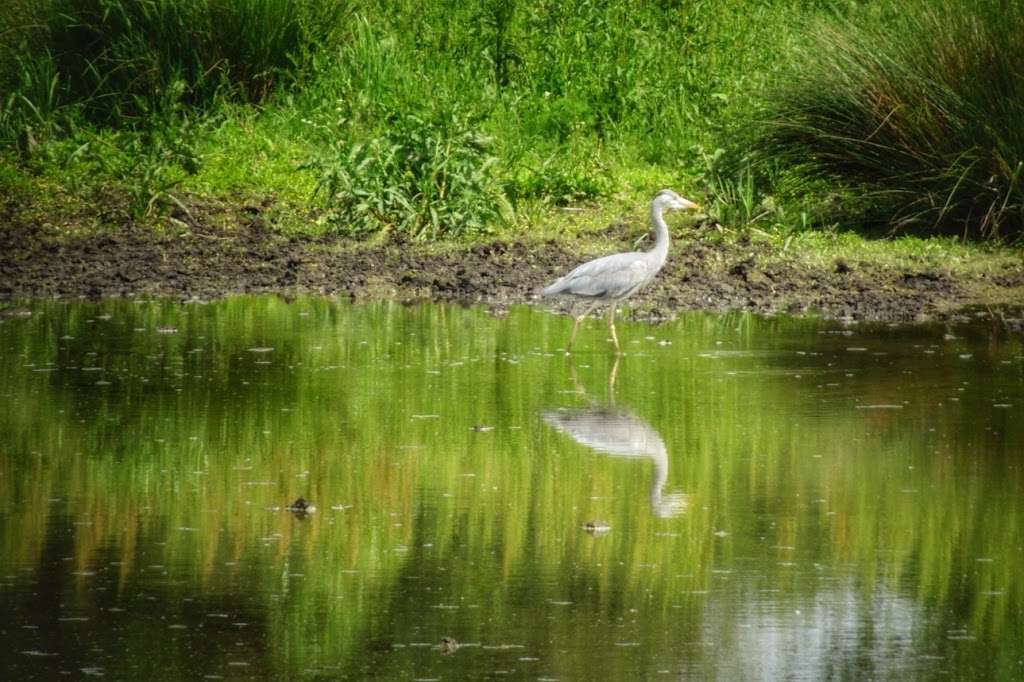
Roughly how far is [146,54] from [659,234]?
295 inches

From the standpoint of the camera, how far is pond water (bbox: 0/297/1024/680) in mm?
5930

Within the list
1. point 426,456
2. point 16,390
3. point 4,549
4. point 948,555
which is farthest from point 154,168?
point 948,555

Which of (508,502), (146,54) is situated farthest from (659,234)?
(146,54)

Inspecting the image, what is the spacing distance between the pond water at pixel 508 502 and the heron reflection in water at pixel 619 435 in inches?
0.9

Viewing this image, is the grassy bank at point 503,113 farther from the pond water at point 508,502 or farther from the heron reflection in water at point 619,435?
the heron reflection in water at point 619,435

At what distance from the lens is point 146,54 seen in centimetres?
1806

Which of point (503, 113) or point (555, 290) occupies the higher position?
point (503, 113)

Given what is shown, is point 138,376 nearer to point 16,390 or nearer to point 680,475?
point 16,390

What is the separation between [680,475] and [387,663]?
2.72 metres

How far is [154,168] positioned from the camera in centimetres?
1570

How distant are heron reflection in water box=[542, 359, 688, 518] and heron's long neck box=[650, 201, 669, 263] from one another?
8.31 feet

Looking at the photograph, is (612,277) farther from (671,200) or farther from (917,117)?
(917,117)

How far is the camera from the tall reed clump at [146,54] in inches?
707

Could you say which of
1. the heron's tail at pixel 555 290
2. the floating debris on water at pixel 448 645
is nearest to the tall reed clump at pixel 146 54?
the heron's tail at pixel 555 290
